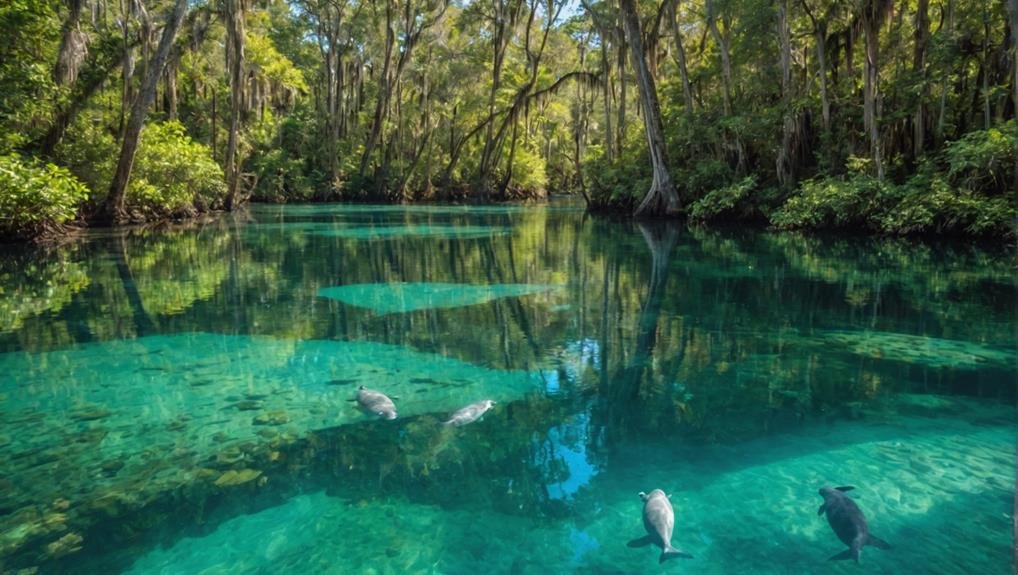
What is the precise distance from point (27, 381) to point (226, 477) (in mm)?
3306

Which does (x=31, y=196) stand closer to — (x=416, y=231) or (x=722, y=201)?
(x=416, y=231)

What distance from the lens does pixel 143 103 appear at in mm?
17938

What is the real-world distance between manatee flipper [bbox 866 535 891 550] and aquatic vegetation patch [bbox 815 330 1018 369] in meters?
3.80

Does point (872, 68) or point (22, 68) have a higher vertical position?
point (872, 68)

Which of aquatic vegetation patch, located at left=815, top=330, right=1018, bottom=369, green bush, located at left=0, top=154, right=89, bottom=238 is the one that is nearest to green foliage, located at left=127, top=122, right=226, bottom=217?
green bush, located at left=0, top=154, right=89, bottom=238

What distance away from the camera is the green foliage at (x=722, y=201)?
74.1 feet

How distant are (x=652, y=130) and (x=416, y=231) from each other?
10.1 metres

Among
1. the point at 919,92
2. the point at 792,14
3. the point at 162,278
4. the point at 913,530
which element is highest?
the point at 792,14

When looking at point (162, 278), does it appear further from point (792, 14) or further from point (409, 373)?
point (792, 14)

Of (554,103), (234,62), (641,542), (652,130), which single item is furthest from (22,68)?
(554,103)

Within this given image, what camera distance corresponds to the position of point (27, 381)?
588 centimetres

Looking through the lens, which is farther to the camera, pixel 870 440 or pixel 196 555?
pixel 870 440

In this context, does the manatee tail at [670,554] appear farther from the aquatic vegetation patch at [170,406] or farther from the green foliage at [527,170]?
the green foliage at [527,170]

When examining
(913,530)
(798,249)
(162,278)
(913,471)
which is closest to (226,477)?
(913,530)
